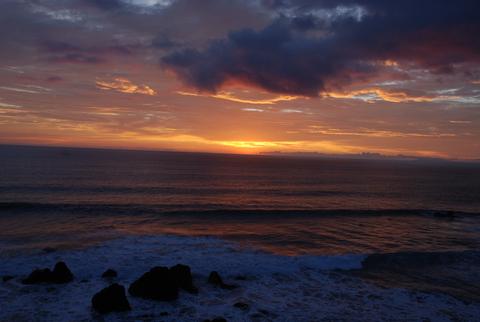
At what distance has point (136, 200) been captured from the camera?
47812 millimetres

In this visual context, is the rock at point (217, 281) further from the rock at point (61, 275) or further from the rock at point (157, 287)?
the rock at point (61, 275)

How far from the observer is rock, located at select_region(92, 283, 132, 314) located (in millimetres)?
14625

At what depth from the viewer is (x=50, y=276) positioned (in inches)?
710

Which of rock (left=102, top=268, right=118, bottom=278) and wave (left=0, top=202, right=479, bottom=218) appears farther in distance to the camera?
wave (left=0, top=202, right=479, bottom=218)

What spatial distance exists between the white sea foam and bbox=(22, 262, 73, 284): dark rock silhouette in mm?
505

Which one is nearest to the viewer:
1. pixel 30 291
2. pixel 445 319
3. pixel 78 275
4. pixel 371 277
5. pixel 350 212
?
pixel 445 319

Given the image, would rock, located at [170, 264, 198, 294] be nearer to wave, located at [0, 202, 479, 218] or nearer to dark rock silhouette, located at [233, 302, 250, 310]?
dark rock silhouette, located at [233, 302, 250, 310]

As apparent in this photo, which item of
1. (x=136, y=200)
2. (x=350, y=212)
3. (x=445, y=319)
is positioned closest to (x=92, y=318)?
(x=445, y=319)

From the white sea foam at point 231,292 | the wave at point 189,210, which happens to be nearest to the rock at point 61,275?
the white sea foam at point 231,292

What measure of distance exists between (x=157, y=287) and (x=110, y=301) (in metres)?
2.36

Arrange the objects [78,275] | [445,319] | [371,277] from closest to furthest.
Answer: [445,319]
[78,275]
[371,277]

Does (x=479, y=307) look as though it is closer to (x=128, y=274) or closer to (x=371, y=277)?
(x=371, y=277)

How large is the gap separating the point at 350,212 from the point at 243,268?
27.8 metres

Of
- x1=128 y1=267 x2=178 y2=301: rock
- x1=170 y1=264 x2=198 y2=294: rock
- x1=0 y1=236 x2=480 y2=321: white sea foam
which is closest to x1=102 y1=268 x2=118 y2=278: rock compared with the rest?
x1=0 y1=236 x2=480 y2=321: white sea foam
